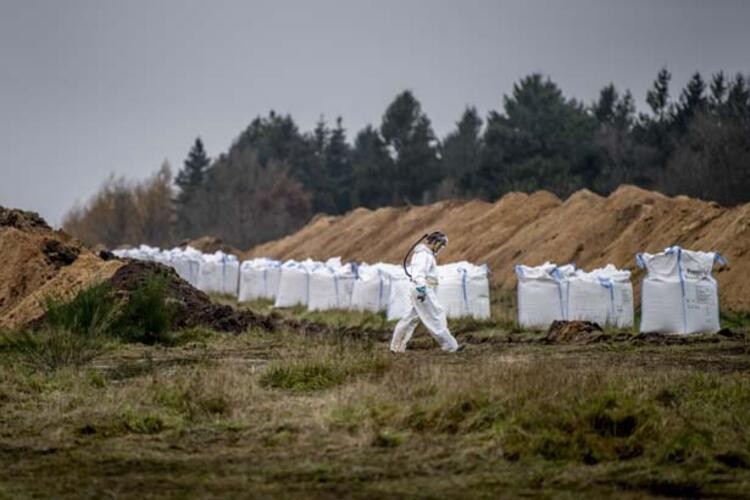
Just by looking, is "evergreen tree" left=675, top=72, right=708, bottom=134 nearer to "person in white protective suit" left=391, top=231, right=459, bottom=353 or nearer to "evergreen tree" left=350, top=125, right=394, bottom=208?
"evergreen tree" left=350, top=125, right=394, bottom=208

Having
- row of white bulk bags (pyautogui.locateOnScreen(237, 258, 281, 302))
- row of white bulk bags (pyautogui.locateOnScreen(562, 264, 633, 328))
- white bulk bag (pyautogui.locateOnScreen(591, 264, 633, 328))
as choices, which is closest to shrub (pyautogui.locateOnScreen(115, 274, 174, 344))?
row of white bulk bags (pyautogui.locateOnScreen(562, 264, 633, 328))

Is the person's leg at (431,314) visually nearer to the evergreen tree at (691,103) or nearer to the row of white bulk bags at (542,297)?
the row of white bulk bags at (542,297)

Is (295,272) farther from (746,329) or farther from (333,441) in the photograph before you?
(333,441)

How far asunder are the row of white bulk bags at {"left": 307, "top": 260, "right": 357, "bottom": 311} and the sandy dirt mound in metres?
6.24

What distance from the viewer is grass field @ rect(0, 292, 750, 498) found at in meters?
8.21

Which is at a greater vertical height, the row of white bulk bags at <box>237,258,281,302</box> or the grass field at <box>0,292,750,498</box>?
the row of white bulk bags at <box>237,258,281,302</box>

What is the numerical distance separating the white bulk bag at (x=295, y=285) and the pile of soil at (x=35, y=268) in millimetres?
6296

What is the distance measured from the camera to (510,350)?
17688mm

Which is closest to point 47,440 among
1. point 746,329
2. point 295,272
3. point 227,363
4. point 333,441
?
point 333,441

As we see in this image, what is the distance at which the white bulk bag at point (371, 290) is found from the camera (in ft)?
86.8

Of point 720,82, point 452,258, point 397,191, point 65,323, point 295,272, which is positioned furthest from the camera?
point 397,191

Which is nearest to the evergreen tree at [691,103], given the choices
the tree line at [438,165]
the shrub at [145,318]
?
the tree line at [438,165]

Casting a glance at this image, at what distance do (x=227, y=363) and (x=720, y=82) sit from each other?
58.2 meters

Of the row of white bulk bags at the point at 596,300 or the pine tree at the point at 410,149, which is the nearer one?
the row of white bulk bags at the point at 596,300
